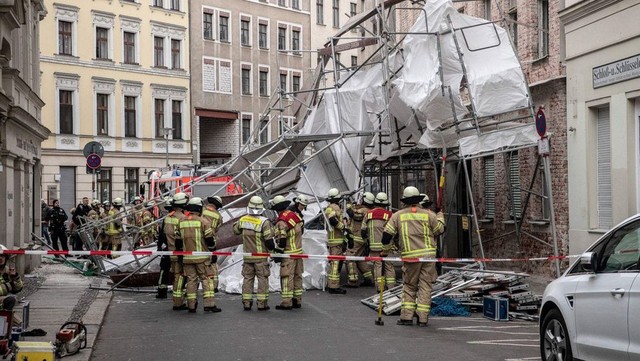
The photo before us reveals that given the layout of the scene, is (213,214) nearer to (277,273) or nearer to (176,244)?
(176,244)

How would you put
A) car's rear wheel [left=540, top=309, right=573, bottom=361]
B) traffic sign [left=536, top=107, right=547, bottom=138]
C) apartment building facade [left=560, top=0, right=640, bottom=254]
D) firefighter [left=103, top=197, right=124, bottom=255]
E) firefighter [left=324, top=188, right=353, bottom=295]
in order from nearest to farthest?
car's rear wheel [left=540, top=309, right=573, bottom=361] < traffic sign [left=536, top=107, right=547, bottom=138] < apartment building facade [left=560, top=0, right=640, bottom=254] < firefighter [left=324, top=188, right=353, bottom=295] < firefighter [left=103, top=197, right=124, bottom=255]

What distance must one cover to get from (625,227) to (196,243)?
8.01m

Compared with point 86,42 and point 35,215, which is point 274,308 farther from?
point 86,42

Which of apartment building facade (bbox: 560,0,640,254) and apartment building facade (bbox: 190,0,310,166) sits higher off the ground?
apartment building facade (bbox: 190,0,310,166)

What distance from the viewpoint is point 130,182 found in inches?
1890

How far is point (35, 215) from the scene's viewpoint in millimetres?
24750

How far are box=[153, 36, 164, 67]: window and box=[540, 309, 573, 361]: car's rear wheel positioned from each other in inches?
1659

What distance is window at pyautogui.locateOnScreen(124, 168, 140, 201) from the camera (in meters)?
47.7

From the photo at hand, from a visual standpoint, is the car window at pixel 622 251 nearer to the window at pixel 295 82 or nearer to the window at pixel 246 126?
the window at pixel 246 126

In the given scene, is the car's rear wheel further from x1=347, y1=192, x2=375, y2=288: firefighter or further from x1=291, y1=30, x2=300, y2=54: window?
x1=291, y1=30, x2=300, y2=54: window

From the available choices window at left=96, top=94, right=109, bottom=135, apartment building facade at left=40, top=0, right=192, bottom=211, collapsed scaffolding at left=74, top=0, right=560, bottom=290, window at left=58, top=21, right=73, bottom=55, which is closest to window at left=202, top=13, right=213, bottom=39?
apartment building facade at left=40, top=0, right=192, bottom=211

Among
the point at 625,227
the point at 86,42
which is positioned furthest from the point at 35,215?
the point at 86,42

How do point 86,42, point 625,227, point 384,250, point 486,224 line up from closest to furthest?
point 625,227 < point 384,250 < point 486,224 < point 86,42

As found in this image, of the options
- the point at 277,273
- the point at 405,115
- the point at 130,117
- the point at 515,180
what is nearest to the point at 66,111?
the point at 130,117
